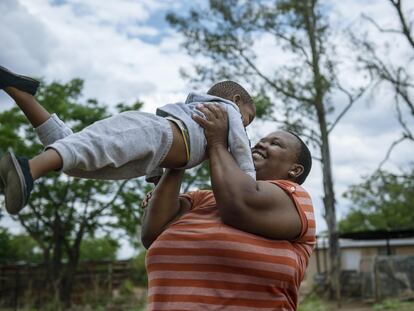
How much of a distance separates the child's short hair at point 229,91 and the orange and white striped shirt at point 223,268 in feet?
2.00

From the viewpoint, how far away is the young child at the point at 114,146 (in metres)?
1.65

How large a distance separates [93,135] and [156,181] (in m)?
0.60

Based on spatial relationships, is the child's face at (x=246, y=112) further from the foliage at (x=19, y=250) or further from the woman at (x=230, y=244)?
the foliage at (x=19, y=250)

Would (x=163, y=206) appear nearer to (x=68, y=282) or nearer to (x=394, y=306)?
(x=394, y=306)

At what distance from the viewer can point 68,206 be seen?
56.9ft

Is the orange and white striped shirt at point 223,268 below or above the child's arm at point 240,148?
below

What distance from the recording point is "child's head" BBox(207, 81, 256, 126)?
250 centimetres

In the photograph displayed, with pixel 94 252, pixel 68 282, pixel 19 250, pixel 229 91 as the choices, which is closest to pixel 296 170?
pixel 229 91

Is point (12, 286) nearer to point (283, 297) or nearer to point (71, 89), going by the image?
point (71, 89)

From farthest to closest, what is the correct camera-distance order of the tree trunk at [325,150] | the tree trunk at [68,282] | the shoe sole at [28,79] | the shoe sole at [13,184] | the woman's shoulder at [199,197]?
the tree trunk at [325,150]
the tree trunk at [68,282]
the woman's shoulder at [199,197]
the shoe sole at [28,79]
the shoe sole at [13,184]

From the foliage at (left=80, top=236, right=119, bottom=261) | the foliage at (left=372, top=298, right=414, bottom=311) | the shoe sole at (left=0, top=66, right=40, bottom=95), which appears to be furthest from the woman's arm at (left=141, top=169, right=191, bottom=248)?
the foliage at (left=80, top=236, right=119, bottom=261)

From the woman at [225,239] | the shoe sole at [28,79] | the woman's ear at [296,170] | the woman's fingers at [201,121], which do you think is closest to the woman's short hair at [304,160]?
the woman's ear at [296,170]

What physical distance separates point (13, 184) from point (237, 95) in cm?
119

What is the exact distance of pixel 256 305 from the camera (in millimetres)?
1916
